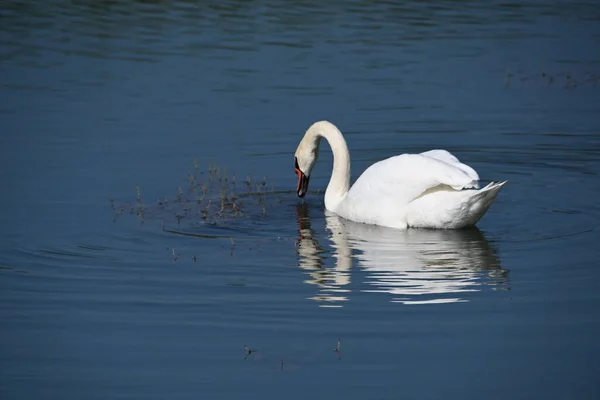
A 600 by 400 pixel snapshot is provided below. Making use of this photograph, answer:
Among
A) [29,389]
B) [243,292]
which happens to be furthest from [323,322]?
[29,389]

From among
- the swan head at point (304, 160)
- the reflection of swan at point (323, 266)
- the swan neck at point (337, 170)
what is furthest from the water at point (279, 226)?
the swan neck at point (337, 170)

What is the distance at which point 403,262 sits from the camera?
10.5m

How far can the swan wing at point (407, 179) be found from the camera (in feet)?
36.4

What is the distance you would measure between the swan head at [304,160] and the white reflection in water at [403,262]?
1.35 meters

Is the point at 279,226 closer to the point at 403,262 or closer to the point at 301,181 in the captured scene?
the point at 301,181

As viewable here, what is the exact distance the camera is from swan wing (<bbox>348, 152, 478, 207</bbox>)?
1110cm

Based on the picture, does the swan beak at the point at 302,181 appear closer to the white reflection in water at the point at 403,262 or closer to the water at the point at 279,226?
the water at the point at 279,226

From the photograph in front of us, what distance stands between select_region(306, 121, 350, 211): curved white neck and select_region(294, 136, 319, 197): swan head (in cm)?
10

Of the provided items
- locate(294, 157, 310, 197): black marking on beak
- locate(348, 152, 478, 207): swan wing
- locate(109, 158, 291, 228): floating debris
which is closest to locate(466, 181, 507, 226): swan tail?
locate(348, 152, 478, 207): swan wing

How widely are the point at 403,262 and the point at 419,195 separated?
1382mm

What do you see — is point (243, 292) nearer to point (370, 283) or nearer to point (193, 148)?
point (370, 283)

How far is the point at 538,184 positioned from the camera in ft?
46.0

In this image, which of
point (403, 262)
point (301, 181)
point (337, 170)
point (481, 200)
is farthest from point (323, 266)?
point (301, 181)

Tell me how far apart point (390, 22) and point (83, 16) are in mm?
7344
